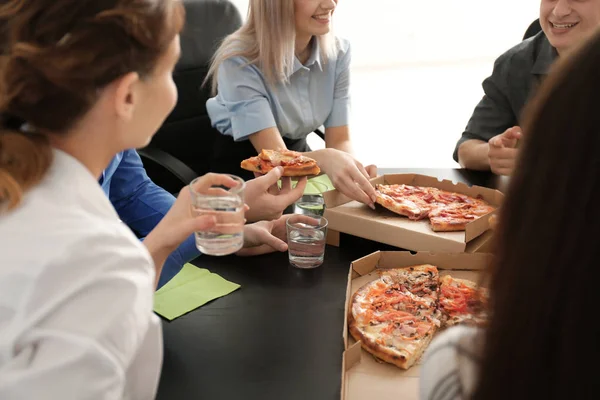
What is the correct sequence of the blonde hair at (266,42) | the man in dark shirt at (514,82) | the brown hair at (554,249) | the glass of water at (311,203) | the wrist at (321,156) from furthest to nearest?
the blonde hair at (266,42), the man in dark shirt at (514,82), the wrist at (321,156), the glass of water at (311,203), the brown hair at (554,249)

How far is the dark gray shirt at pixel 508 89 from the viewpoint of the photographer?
7.80 ft

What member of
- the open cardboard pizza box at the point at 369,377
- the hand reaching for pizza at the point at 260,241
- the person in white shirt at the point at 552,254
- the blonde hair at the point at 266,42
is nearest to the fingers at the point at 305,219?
the hand reaching for pizza at the point at 260,241

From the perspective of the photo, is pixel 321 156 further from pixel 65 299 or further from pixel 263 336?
pixel 65 299

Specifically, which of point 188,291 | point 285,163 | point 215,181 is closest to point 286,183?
point 285,163

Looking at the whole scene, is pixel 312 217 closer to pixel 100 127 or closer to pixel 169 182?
pixel 100 127

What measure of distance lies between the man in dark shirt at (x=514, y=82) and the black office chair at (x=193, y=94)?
1.11m

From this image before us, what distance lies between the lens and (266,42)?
2404 millimetres

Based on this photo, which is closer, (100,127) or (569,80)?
(569,80)

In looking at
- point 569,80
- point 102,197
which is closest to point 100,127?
point 102,197

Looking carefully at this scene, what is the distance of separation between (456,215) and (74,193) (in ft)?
3.59

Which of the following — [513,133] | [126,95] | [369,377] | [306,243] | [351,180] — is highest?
[126,95]

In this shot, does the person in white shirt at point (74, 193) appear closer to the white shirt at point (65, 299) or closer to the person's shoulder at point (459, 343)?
the white shirt at point (65, 299)

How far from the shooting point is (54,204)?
0.83m

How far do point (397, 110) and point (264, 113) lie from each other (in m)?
3.58
